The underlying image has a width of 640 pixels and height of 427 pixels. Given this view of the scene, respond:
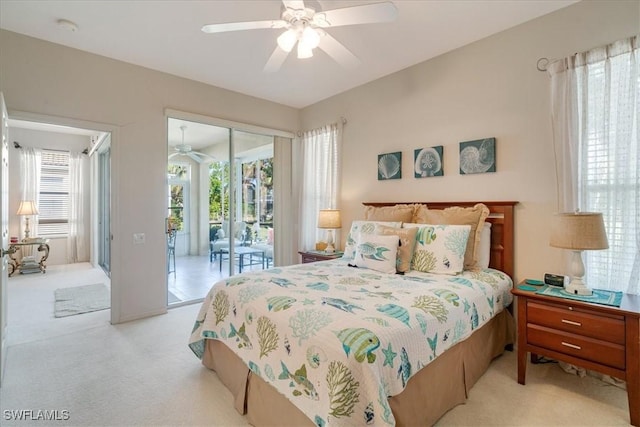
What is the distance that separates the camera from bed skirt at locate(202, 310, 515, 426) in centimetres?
157

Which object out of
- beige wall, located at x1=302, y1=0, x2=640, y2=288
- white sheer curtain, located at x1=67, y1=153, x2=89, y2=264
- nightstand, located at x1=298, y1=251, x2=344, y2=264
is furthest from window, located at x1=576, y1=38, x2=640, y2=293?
white sheer curtain, located at x1=67, y1=153, x2=89, y2=264

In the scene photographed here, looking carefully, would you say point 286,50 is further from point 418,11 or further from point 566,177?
point 566,177

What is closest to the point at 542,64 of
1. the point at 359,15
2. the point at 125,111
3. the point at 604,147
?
the point at 604,147

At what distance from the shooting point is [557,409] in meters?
1.94

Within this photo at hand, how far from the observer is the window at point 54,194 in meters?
6.22

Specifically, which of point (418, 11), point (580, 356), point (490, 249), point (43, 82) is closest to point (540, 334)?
point (580, 356)

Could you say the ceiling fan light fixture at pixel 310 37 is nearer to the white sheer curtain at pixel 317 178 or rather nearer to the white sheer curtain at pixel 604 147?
the white sheer curtain at pixel 604 147

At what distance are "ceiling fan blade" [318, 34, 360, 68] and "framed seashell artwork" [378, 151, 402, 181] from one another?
1437 mm

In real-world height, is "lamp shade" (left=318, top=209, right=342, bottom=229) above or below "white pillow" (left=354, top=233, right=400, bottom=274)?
above

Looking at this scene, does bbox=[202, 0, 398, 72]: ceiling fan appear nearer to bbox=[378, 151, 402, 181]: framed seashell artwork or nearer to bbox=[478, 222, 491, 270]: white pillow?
bbox=[378, 151, 402, 181]: framed seashell artwork

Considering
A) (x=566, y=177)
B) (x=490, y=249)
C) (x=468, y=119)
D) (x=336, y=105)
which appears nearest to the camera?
(x=566, y=177)

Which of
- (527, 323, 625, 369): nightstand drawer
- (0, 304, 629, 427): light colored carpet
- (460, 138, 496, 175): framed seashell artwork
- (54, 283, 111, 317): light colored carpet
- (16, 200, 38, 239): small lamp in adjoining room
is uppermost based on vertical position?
(460, 138, 496, 175): framed seashell artwork

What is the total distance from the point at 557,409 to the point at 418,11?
10.2ft

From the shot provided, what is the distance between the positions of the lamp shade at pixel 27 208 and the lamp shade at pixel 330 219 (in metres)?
5.59
